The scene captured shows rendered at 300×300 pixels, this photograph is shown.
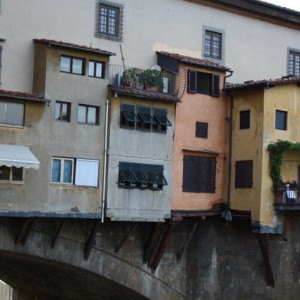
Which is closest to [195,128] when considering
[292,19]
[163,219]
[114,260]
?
[163,219]

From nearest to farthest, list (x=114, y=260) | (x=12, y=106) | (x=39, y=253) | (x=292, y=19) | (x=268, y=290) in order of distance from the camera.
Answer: (x=12, y=106)
(x=39, y=253)
(x=114, y=260)
(x=268, y=290)
(x=292, y=19)

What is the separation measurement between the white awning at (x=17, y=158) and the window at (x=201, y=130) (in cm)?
702

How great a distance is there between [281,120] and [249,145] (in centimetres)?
152

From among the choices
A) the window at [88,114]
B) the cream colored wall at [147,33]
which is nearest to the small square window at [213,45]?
the cream colored wall at [147,33]

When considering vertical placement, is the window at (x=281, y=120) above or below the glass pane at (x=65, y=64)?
below

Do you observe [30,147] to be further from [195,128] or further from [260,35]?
[260,35]

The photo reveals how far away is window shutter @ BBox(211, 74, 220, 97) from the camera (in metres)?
27.9

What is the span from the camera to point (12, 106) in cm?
A: 2334

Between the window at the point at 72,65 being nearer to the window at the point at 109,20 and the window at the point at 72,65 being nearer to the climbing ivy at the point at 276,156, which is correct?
the window at the point at 109,20

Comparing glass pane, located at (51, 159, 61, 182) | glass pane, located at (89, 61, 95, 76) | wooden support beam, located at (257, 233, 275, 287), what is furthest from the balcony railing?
wooden support beam, located at (257, 233, 275, 287)

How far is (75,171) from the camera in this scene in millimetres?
24391

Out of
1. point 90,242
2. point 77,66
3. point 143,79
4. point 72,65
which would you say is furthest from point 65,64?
point 90,242

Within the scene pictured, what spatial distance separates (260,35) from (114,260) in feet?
36.4

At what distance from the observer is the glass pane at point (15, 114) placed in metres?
23.3
